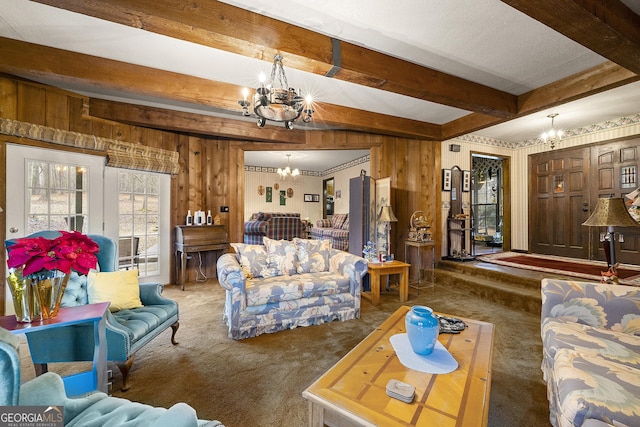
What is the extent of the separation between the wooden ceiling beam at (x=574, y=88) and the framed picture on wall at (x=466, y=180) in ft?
4.58

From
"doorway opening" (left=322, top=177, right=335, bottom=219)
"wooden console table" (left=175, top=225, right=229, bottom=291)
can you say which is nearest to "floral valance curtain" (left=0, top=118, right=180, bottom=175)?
"wooden console table" (left=175, top=225, right=229, bottom=291)

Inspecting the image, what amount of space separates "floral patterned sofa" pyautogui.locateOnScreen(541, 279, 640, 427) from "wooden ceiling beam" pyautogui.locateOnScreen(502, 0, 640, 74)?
71.0 inches

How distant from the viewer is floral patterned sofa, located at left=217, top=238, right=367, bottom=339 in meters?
2.56

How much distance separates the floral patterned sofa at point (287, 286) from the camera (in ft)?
8.40

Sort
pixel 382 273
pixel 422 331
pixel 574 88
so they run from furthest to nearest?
Result: pixel 382 273 < pixel 574 88 < pixel 422 331

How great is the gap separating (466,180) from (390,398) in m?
5.05

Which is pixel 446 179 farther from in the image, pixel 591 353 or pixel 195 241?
pixel 195 241

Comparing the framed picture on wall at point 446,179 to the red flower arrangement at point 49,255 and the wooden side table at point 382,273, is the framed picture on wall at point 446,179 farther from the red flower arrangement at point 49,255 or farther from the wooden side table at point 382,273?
the red flower arrangement at point 49,255

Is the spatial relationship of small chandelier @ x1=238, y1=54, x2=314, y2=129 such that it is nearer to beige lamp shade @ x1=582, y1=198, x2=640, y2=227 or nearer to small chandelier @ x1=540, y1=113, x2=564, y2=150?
beige lamp shade @ x1=582, y1=198, x2=640, y2=227

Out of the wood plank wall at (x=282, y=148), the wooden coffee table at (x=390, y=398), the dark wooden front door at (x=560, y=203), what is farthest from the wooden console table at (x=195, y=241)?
the dark wooden front door at (x=560, y=203)

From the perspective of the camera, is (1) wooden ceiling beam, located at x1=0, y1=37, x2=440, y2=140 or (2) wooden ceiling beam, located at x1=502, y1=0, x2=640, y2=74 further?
(1) wooden ceiling beam, located at x1=0, y1=37, x2=440, y2=140

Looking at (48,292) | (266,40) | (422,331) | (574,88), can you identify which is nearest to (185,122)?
(266,40)

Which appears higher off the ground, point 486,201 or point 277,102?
point 277,102

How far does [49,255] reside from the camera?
4.74 feet
